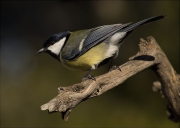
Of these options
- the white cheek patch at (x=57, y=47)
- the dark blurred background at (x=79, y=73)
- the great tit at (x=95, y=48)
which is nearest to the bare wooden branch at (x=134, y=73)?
the great tit at (x=95, y=48)

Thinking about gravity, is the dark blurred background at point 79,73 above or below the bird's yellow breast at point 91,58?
below

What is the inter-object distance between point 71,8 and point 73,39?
5.50 feet

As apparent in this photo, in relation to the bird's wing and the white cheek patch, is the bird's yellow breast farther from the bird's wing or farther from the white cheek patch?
the white cheek patch

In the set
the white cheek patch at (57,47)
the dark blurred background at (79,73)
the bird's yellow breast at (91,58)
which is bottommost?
Answer: the dark blurred background at (79,73)

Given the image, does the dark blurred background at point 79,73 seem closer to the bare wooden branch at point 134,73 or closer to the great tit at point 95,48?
the bare wooden branch at point 134,73

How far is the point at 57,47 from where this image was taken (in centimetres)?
182

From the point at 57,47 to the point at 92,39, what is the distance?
199 mm

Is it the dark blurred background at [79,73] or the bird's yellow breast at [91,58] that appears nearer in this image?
the bird's yellow breast at [91,58]

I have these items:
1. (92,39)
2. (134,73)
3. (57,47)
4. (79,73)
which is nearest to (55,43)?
(57,47)

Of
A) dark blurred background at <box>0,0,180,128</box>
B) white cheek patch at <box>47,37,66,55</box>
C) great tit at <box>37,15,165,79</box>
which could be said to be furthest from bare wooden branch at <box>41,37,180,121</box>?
dark blurred background at <box>0,0,180,128</box>

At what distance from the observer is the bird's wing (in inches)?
66.2

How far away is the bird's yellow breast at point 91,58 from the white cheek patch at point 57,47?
0.14 meters

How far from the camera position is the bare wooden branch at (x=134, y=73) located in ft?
4.61

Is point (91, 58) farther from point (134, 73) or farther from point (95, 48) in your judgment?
point (134, 73)
